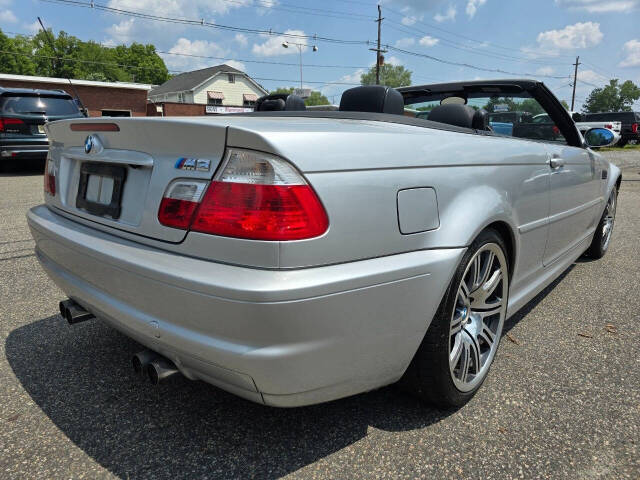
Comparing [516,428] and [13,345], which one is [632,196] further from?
[13,345]

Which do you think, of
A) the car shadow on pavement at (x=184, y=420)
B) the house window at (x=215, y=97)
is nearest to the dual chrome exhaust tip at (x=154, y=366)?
the car shadow on pavement at (x=184, y=420)

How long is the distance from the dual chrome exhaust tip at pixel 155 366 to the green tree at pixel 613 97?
4287 inches

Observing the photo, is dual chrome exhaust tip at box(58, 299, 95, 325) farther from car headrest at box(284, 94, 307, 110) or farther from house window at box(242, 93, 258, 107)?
house window at box(242, 93, 258, 107)

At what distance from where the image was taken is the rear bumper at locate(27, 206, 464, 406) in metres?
1.34

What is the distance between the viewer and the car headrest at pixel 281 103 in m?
3.04

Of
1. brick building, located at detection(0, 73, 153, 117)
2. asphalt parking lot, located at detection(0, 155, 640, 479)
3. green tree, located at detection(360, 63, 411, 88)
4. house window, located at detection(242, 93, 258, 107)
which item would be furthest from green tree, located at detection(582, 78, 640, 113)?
asphalt parking lot, located at detection(0, 155, 640, 479)

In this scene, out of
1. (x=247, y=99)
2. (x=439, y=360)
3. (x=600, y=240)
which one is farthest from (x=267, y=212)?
(x=247, y=99)

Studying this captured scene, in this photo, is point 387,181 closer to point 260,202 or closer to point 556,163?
point 260,202

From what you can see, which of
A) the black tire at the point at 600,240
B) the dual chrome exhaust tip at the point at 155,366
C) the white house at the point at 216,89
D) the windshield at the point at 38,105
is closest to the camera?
the dual chrome exhaust tip at the point at 155,366

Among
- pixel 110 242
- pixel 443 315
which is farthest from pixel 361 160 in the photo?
pixel 110 242

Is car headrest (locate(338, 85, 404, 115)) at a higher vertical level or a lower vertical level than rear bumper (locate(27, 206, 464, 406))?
higher

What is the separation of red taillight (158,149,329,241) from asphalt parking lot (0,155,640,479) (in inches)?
34.5

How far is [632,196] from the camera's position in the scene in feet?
29.6

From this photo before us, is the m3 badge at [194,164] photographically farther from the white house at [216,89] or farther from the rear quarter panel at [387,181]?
the white house at [216,89]
